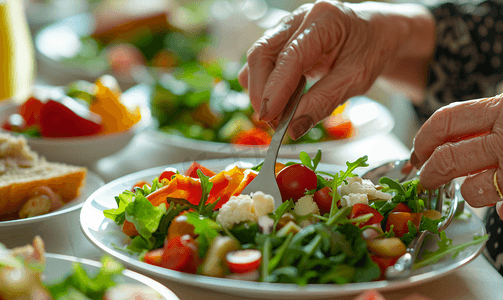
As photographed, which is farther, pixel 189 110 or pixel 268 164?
pixel 189 110

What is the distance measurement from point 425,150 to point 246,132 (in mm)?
724

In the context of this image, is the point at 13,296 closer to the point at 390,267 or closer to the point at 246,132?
the point at 390,267

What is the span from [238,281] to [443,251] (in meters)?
0.39

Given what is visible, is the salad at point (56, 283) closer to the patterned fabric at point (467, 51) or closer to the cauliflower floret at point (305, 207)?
the cauliflower floret at point (305, 207)

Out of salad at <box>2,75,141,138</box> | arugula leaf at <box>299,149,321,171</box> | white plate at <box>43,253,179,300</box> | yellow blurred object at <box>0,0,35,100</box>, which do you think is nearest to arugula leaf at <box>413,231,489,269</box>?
arugula leaf at <box>299,149,321,171</box>

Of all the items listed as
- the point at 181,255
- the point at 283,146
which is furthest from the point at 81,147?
the point at 181,255

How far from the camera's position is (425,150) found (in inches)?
40.4

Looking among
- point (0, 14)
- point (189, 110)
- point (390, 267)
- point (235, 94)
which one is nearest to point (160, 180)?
point (390, 267)

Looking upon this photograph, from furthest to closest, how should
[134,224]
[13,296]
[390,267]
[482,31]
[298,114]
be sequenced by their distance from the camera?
[482,31]
[298,114]
[134,224]
[390,267]
[13,296]

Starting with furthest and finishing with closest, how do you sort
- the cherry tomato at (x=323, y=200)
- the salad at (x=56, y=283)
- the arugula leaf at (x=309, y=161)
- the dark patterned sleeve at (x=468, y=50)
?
the dark patterned sleeve at (x=468, y=50), the arugula leaf at (x=309, y=161), the cherry tomato at (x=323, y=200), the salad at (x=56, y=283)

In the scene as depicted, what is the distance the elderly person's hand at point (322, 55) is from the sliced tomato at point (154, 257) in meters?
0.47

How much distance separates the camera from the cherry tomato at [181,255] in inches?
28.5

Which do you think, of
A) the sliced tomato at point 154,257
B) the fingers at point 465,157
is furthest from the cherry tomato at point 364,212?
the sliced tomato at point 154,257

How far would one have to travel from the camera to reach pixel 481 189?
940 mm
